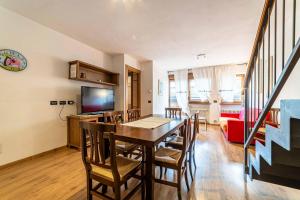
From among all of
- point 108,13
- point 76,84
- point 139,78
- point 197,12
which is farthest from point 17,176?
point 139,78

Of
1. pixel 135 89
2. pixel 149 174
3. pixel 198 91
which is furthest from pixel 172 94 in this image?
pixel 149 174

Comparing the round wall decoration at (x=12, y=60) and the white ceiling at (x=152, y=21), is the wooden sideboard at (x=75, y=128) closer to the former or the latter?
the round wall decoration at (x=12, y=60)

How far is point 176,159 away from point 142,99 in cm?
355

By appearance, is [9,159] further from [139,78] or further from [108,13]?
[139,78]

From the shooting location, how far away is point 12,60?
2322mm

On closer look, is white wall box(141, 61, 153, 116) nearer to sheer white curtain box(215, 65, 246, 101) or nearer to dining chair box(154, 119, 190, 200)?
sheer white curtain box(215, 65, 246, 101)

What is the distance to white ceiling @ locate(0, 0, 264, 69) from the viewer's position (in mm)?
2119

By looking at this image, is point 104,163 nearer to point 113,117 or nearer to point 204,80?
point 113,117

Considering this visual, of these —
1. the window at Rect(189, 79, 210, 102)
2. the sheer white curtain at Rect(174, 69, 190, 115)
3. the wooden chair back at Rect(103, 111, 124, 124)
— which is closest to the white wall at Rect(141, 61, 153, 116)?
the sheer white curtain at Rect(174, 69, 190, 115)

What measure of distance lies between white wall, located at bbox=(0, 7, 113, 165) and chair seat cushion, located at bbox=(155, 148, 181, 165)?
7.62ft

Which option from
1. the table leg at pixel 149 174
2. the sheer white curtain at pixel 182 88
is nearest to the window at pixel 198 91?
the sheer white curtain at pixel 182 88

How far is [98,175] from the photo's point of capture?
1340 mm

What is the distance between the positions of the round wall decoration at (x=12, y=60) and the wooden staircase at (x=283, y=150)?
337 centimetres

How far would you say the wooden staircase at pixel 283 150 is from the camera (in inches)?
32.0
